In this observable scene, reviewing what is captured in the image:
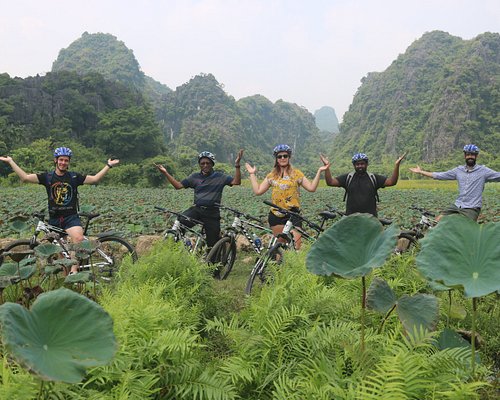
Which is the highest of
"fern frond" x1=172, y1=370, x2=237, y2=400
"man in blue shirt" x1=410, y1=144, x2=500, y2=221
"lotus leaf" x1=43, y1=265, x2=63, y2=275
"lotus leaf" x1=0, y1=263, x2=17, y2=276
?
"man in blue shirt" x1=410, y1=144, x2=500, y2=221

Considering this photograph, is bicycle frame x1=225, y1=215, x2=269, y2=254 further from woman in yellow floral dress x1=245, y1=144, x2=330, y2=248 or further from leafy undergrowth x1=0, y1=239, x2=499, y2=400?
leafy undergrowth x1=0, y1=239, x2=499, y2=400

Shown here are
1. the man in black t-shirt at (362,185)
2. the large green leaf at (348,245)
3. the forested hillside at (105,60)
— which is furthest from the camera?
the forested hillside at (105,60)

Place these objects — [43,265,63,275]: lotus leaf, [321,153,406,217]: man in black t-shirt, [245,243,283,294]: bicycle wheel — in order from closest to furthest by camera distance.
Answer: [43,265,63,275]: lotus leaf
[245,243,283,294]: bicycle wheel
[321,153,406,217]: man in black t-shirt

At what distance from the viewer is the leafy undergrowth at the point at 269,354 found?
181 cm

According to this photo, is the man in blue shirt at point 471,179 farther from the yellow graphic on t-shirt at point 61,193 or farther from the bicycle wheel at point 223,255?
the yellow graphic on t-shirt at point 61,193

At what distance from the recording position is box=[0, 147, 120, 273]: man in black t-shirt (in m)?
4.73

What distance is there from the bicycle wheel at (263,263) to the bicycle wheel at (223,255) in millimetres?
721

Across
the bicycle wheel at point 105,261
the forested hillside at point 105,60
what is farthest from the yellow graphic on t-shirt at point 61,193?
the forested hillside at point 105,60

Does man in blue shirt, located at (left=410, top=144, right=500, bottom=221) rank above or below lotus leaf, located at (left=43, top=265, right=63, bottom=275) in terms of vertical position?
above

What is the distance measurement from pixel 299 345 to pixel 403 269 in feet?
6.32

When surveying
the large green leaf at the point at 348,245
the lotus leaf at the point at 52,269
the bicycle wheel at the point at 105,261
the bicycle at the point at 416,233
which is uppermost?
the large green leaf at the point at 348,245

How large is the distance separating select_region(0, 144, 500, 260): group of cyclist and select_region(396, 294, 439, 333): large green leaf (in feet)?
8.18

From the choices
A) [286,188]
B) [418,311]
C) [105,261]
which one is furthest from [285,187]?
[418,311]

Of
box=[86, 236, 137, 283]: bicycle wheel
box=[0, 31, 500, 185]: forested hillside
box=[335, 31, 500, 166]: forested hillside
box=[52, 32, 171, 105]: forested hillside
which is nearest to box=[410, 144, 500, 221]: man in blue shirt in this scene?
box=[86, 236, 137, 283]: bicycle wheel
